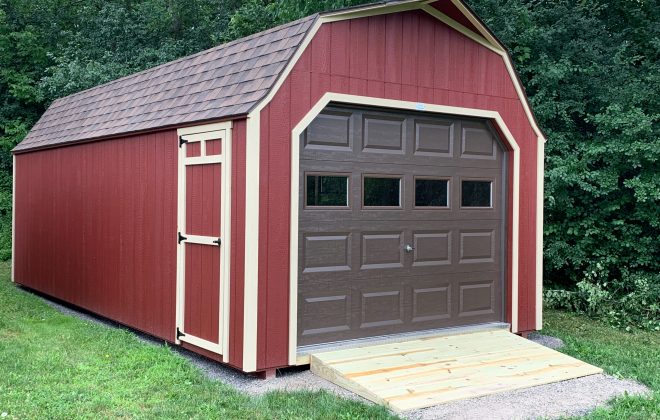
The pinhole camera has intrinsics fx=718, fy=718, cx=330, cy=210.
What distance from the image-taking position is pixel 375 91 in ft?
21.2

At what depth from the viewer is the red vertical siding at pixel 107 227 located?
707 cm

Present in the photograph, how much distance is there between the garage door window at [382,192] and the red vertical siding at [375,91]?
2.57 feet

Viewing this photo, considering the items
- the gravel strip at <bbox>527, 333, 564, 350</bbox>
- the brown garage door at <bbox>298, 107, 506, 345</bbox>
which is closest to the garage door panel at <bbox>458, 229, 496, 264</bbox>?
the brown garage door at <bbox>298, 107, 506, 345</bbox>

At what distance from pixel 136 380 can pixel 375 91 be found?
3.19 metres

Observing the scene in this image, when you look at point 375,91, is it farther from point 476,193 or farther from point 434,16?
point 476,193

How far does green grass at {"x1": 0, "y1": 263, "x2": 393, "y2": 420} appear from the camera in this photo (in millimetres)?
4812

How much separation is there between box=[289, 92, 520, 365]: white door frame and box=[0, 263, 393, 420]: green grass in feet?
3.01

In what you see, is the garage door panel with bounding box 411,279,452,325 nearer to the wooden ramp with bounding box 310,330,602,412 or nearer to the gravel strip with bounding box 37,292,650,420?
the wooden ramp with bounding box 310,330,602,412

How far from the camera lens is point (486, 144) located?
7.43m

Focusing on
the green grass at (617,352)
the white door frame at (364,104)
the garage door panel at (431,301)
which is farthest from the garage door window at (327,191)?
the green grass at (617,352)

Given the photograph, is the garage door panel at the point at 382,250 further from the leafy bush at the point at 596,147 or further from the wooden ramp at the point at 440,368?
the leafy bush at the point at 596,147

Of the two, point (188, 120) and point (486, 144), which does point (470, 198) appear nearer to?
point (486, 144)

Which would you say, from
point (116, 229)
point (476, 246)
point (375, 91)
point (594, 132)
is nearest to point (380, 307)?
point (476, 246)

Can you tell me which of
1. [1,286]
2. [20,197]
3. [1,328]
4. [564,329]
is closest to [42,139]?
[20,197]
